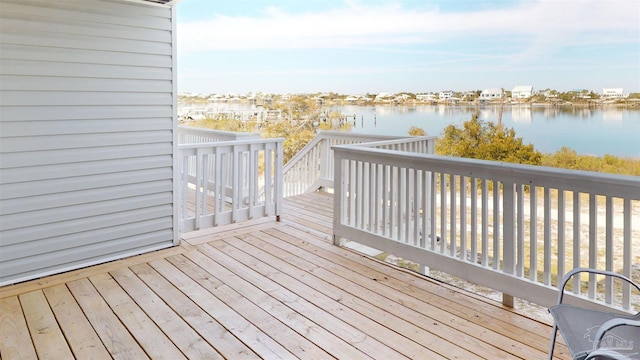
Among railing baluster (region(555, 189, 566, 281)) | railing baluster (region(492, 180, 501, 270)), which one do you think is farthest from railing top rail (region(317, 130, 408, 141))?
railing baluster (region(555, 189, 566, 281))

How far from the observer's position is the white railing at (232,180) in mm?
4059

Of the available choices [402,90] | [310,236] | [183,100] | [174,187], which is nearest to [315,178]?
[310,236]

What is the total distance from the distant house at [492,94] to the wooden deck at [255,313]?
5814 millimetres

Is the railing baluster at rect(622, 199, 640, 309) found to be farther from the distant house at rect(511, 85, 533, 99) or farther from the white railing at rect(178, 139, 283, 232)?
the distant house at rect(511, 85, 533, 99)

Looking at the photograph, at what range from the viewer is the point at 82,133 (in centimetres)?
326

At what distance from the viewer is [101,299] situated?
2.73m

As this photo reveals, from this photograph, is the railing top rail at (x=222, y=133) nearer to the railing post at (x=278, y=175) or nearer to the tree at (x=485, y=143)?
the railing post at (x=278, y=175)

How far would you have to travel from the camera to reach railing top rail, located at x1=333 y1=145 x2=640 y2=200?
204 centimetres

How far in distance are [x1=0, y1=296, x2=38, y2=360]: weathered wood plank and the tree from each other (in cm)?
735

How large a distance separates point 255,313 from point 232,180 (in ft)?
6.72

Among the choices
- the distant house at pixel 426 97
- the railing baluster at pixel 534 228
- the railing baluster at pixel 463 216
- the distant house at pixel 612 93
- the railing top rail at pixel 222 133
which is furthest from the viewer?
the distant house at pixel 426 97

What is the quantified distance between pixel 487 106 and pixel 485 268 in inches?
241

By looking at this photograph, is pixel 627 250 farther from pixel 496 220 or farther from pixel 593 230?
pixel 496 220

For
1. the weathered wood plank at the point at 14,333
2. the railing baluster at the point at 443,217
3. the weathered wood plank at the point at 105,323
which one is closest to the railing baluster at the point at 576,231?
the railing baluster at the point at 443,217
